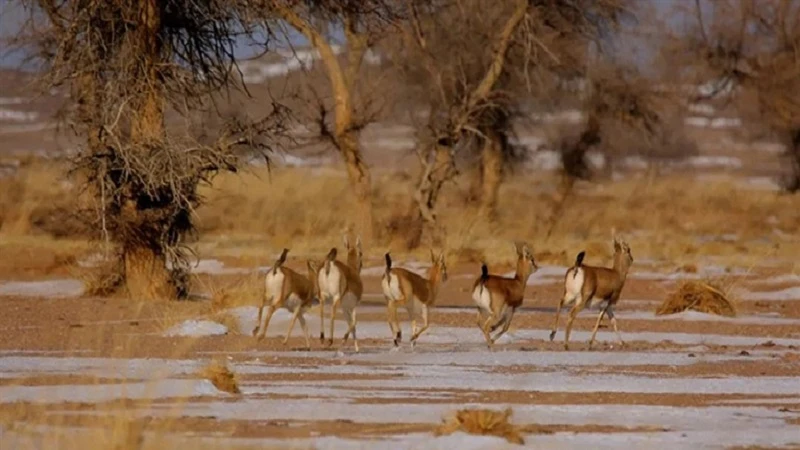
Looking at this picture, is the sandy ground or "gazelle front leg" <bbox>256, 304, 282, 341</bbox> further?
"gazelle front leg" <bbox>256, 304, 282, 341</bbox>

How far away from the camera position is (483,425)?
40.1 ft

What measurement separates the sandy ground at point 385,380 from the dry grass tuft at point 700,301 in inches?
15.2

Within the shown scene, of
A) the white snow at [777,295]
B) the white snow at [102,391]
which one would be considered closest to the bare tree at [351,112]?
the white snow at [777,295]

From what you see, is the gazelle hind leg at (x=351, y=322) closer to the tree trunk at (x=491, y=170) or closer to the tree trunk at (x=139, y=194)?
the tree trunk at (x=139, y=194)

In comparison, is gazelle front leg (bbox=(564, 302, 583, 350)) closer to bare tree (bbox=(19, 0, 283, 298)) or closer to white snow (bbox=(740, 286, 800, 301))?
bare tree (bbox=(19, 0, 283, 298))

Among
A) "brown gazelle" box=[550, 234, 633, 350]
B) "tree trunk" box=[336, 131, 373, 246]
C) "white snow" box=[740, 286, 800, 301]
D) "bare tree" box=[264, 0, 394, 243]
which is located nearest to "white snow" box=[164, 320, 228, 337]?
"brown gazelle" box=[550, 234, 633, 350]

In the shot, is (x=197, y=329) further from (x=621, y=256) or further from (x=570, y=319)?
(x=621, y=256)

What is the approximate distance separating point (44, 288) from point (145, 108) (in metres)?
5.71

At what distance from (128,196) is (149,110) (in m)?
1.39

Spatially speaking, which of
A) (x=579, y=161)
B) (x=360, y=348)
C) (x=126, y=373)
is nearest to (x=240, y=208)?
(x=579, y=161)

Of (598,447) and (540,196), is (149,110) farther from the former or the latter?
(540,196)

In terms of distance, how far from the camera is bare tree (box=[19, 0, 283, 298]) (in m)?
25.7

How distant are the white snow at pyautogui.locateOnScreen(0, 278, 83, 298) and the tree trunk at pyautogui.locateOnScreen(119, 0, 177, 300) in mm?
1710

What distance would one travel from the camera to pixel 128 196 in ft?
87.2
